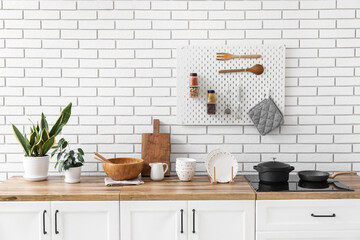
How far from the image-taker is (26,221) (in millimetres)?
2469

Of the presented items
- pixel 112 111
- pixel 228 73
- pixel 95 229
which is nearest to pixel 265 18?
pixel 228 73

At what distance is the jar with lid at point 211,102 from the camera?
2.99 metres

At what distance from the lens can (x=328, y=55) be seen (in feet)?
10.1

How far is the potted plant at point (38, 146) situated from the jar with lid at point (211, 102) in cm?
109

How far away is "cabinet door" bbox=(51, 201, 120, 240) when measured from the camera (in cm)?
245

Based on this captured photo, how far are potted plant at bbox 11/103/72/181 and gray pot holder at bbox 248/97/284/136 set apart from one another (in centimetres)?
150

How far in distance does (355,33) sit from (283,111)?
889 mm

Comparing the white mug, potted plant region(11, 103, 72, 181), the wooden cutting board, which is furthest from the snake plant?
the white mug

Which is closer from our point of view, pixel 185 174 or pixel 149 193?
pixel 149 193

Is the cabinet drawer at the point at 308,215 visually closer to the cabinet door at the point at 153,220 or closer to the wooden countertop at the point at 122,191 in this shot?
the wooden countertop at the point at 122,191

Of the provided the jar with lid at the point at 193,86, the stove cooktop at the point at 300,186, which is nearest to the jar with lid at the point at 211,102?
the jar with lid at the point at 193,86

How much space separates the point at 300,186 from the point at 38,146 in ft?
6.48

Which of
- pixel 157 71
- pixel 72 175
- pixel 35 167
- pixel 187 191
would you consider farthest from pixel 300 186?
pixel 35 167

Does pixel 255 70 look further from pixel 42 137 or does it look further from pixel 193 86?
pixel 42 137
